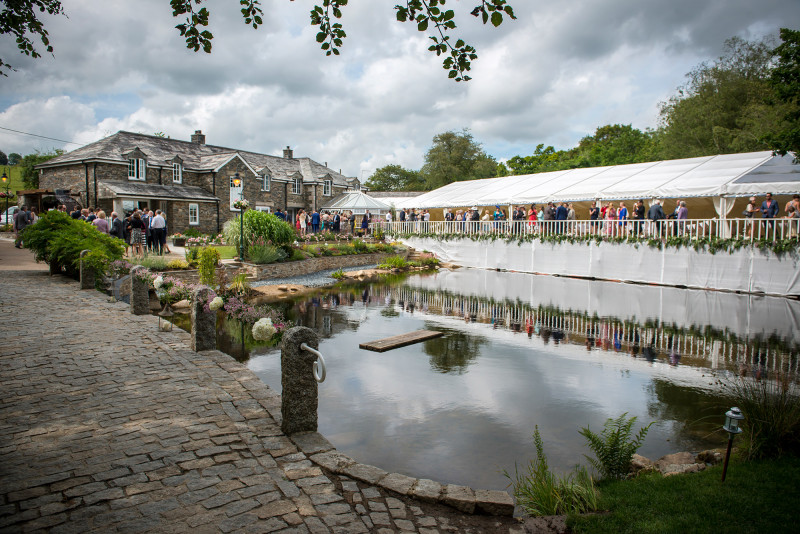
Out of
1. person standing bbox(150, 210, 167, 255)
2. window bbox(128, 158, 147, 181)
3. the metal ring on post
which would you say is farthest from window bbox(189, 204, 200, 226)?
the metal ring on post

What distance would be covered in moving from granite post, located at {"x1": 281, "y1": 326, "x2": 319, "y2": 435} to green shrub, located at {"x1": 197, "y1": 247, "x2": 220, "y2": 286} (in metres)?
10.2

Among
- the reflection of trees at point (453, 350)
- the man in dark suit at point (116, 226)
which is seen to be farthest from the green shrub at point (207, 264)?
the man in dark suit at point (116, 226)

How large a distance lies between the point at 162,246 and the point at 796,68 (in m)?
21.6

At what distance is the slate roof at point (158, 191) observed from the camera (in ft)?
96.8

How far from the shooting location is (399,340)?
31.2 feet

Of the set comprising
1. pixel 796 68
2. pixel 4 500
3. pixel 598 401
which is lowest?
pixel 598 401

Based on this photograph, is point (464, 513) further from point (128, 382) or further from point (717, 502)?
point (128, 382)

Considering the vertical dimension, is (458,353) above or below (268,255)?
below

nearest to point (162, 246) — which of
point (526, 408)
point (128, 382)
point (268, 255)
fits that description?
point (268, 255)

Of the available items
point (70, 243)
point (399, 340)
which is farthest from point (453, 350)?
point (70, 243)

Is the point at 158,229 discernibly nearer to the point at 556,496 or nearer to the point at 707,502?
the point at 556,496

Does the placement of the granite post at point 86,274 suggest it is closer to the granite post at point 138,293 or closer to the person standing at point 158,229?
the granite post at point 138,293

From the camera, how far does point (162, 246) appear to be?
2077cm

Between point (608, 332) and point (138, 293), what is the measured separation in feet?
33.2
